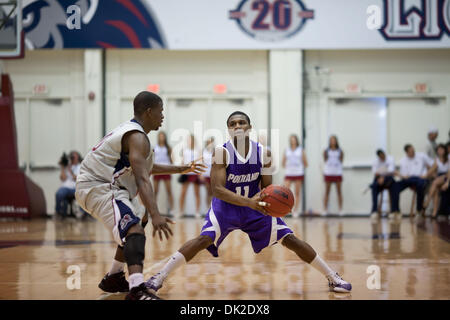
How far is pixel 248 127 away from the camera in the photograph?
5.38 m

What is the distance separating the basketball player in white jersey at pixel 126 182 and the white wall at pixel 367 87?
11.4m

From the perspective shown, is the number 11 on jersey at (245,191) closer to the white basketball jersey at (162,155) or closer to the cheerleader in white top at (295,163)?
the white basketball jersey at (162,155)

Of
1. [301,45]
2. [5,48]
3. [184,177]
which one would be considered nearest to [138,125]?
[5,48]

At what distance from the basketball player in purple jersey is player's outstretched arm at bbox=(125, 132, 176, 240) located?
74 centimetres

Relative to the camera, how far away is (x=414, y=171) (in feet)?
48.3

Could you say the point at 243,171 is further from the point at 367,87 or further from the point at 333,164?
the point at 367,87

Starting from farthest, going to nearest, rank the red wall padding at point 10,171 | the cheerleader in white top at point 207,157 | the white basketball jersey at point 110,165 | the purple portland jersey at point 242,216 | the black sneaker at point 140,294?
the cheerleader in white top at point 207,157
the red wall padding at point 10,171
the purple portland jersey at point 242,216
the white basketball jersey at point 110,165
the black sneaker at point 140,294

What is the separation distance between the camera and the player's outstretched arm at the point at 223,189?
497 cm

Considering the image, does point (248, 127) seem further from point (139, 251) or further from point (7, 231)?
point (7, 231)

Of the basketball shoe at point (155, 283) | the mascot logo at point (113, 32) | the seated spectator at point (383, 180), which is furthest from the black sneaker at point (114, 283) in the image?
the mascot logo at point (113, 32)

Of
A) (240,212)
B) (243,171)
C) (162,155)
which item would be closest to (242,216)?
(240,212)

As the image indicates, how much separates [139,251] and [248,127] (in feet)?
5.03

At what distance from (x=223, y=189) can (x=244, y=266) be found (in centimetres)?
192

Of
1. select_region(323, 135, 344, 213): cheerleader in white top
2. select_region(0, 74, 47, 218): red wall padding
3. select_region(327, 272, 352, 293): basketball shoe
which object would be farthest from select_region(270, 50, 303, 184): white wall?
select_region(327, 272, 352, 293): basketball shoe
